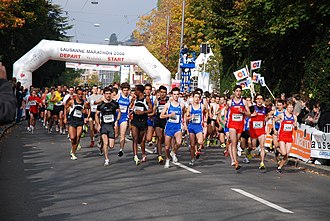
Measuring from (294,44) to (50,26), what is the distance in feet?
129

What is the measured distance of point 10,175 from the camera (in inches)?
510

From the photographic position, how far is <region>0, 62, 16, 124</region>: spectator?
13.1 ft

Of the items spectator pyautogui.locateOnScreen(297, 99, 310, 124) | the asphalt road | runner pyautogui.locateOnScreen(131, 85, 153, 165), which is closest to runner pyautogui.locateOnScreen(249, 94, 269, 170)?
the asphalt road

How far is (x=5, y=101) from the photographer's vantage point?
13.1ft

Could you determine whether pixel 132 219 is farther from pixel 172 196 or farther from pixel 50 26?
pixel 50 26

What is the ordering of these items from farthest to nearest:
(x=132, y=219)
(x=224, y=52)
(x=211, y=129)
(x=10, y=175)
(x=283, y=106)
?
(x=224, y=52) → (x=211, y=129) → (x=283, y=106) → (x=10, y=175) → (x=132, y=219)

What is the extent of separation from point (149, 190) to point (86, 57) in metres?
28.9

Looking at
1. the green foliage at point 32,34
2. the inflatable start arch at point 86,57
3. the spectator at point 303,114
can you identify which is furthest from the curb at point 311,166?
the green foliage at point 32,34

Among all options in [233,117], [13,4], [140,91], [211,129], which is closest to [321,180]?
[233,117]

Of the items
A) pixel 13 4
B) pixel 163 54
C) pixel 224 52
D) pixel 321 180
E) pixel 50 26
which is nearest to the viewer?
pixel 321 180

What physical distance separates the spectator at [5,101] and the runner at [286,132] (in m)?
12.5

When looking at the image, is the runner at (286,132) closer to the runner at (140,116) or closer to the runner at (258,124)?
the runner at (258,124)

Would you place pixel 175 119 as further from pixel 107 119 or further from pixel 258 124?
pixel 258 124

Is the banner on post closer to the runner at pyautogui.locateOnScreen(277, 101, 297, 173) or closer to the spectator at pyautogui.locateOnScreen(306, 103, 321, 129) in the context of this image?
the runner at pyautogui.locateOnScreen(277, 101, 297, 173)
